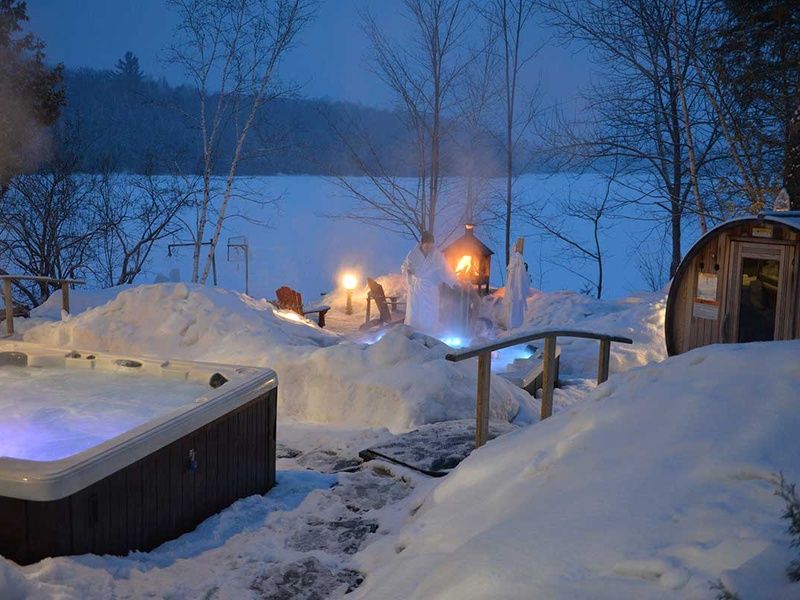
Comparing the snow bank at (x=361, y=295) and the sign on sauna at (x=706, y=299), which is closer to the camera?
the sign on sauna at (x=706, y=299)

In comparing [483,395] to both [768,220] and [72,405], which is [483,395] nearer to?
[72,405]

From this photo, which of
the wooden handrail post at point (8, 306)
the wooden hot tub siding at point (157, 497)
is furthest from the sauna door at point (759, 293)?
the wooden handrail post at point (8, 306)

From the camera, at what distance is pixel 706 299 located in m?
6.90

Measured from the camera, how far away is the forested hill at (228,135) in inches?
587

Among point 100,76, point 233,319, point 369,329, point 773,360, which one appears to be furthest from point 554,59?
point 773,360

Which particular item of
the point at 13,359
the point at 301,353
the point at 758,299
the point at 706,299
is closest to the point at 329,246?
the point at 301,353

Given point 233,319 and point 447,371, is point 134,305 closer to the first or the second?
point 233,319

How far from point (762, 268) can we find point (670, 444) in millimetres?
4571

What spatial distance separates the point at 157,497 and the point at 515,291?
1076 cm

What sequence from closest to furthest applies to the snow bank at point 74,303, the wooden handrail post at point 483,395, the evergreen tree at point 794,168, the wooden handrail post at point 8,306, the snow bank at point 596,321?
the wooden handrail post at point 483,395
the evergreen tree at point 794,168
the wooden handrail post at point 8,306
the snow bank at point 596,321
the snow bank at point 74,303

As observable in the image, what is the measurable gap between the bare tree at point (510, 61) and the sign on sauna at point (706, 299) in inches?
500

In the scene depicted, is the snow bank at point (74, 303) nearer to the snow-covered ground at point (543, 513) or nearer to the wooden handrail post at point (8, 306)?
the wooden handrail post at point (8, 306)

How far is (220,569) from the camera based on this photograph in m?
3.46

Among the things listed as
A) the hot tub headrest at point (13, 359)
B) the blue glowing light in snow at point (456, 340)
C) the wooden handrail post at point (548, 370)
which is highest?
the wooden handrail post at point (548, 370)
